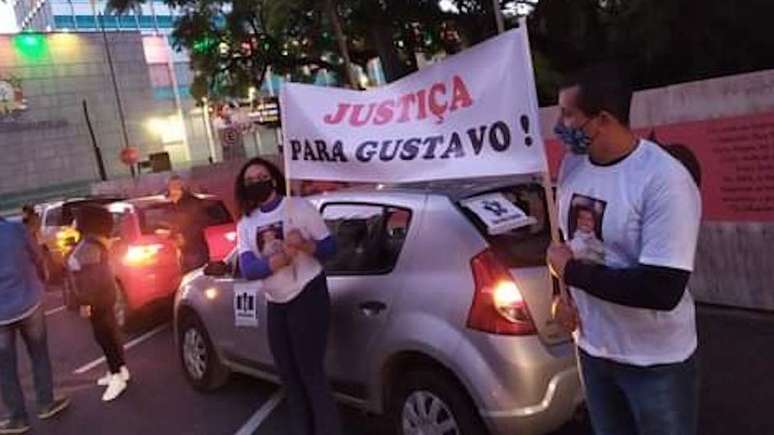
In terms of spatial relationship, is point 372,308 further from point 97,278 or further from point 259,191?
point 97,278

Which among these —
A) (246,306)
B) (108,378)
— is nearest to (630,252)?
(246,306)

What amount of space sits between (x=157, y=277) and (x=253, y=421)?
4.59m

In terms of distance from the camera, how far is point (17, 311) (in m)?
7.07

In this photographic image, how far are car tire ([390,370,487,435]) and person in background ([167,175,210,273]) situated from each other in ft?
20.8

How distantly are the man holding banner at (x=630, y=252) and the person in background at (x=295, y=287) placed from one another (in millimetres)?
2253

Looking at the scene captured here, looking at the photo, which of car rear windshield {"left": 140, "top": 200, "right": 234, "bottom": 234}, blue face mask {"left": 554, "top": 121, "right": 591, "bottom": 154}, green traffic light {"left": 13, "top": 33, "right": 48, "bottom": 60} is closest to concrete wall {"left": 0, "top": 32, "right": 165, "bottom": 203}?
green traffic light {"left": 13, "top": 33, "right": 48, "bottom": 60}

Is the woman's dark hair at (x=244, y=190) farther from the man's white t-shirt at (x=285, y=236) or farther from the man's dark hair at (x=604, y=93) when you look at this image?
the man's dark hair at (x=604, y=93)

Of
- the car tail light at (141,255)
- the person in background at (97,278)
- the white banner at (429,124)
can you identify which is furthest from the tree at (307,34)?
the white banner at (429,124)

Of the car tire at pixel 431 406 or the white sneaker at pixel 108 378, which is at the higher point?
the car tire at pixel 431 406

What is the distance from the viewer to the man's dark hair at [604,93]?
2832mm

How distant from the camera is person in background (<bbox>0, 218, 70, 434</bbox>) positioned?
701 centimetres

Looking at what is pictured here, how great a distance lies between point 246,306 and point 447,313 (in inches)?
80.6

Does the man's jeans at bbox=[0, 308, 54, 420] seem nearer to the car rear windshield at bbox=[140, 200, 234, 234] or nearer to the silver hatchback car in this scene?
the silver hatchback car

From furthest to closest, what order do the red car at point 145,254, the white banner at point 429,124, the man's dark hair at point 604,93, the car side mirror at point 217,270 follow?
1. the red car at point 145,254
2. the car side mirror at point 217,270
3. the white banner at point 429,124
4. the man's dark hair at point 604,93
